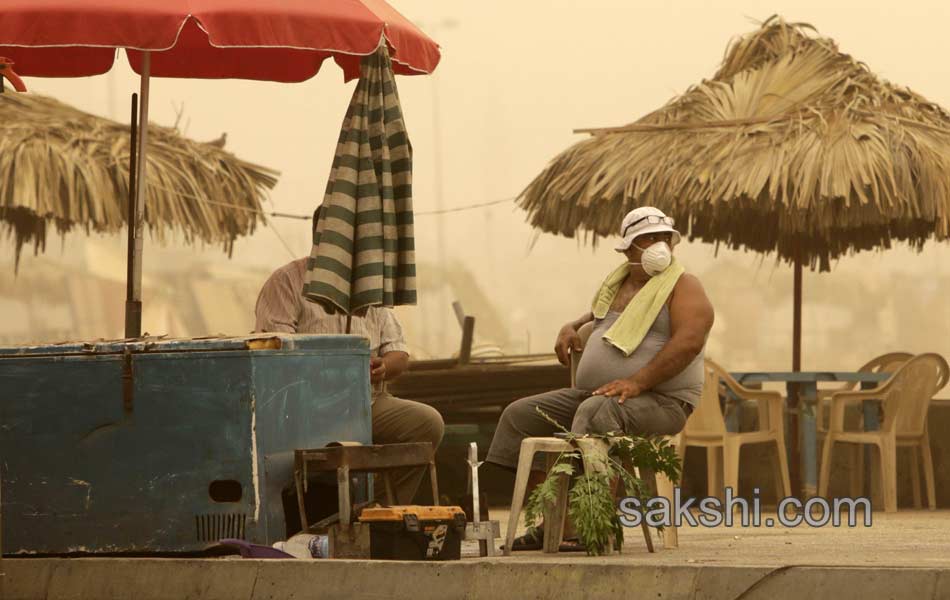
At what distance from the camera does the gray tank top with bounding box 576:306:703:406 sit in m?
7.17

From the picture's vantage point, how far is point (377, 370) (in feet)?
24.9

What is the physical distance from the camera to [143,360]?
634cm

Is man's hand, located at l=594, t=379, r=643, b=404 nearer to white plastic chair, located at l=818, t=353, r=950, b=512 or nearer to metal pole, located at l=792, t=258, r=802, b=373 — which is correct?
white plastic chair, located at l=818, t=353, r=950, b=512

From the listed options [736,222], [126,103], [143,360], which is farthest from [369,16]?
[126,103]

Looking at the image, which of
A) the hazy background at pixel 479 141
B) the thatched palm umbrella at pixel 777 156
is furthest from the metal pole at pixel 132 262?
the hazy background at pixel 479 141

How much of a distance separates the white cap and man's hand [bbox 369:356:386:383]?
1.09m

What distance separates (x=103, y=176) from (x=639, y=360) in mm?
5396

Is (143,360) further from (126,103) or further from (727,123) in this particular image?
(126,103)

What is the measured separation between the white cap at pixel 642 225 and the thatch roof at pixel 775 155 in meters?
3.23

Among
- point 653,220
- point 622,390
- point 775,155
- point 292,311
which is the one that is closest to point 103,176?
point 775,155

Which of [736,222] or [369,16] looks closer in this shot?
[369,16]

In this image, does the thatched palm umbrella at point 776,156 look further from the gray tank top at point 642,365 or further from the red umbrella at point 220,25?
A: the red umbrella at point 220,25

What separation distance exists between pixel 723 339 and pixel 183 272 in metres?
5.80

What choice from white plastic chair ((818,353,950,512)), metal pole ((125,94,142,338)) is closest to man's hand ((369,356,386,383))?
metal pole ((125,94,142,338))
